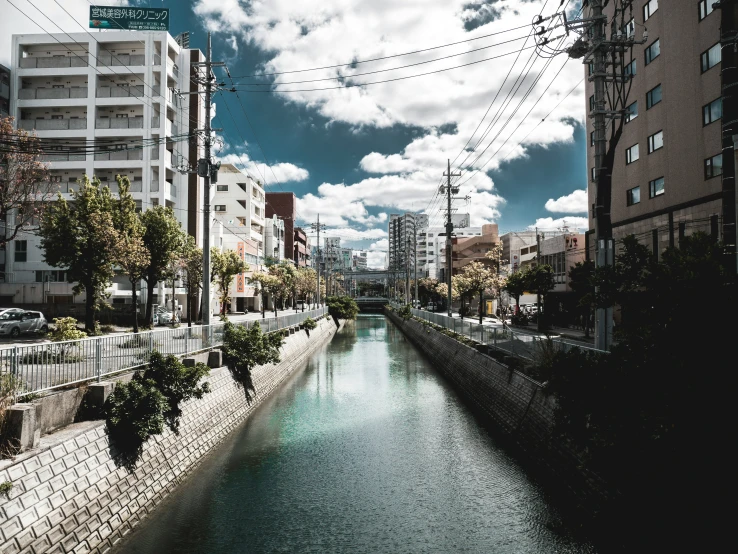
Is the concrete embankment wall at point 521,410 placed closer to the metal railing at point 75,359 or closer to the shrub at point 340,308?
the metal railing at point 75,359

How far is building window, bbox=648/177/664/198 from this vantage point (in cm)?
2705

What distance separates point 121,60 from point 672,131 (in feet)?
150

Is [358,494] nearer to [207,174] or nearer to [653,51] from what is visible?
[207,174]

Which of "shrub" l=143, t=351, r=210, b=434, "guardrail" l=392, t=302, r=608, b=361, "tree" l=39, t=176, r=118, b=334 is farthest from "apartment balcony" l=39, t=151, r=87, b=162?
"shrub" l=143, t=351, r=210, b=434

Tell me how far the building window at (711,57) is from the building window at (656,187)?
6.06 m

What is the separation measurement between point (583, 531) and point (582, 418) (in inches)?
115

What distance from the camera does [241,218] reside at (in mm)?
67750

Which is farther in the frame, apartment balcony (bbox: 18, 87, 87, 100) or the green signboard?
the green signboard

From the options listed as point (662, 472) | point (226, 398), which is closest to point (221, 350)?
point (226, 398)

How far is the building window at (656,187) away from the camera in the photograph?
27.0 metres

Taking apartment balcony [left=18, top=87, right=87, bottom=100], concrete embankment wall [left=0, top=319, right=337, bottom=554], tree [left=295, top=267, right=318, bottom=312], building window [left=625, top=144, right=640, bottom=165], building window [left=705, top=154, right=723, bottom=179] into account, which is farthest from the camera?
tree [left=295, top=267, right=318, bottom=312]

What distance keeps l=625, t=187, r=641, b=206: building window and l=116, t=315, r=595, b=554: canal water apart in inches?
765

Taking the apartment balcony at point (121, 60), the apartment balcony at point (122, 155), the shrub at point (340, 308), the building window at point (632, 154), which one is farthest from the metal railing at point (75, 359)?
the shrub at point (340, 308)

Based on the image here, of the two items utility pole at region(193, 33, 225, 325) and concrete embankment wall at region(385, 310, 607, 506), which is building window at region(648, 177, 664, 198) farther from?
utility pole at region(193, 33, 225, 325)
